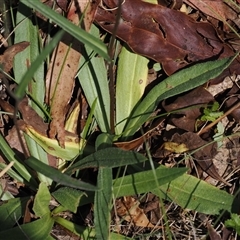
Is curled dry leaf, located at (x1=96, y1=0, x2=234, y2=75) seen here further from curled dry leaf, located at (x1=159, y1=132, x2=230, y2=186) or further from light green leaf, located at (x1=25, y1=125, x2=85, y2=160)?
light green leaf, located at (x1=25, y1=125, x2=85, y2=160)

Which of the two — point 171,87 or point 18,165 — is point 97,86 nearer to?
point 171,87

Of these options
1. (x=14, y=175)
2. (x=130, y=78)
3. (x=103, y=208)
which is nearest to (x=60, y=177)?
(x=103, y=208)

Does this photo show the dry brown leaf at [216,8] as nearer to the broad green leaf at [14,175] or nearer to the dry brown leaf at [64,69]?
the dry brown leaf at [64,69]

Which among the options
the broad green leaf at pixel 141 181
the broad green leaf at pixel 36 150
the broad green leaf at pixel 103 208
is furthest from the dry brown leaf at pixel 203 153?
the broad green leaf at pixel 36 150

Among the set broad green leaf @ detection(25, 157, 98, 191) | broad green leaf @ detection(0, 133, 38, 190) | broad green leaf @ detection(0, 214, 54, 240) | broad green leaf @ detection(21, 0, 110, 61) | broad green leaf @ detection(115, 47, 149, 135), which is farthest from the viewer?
broad green leaf @ detection(115, 47, 149, 135)

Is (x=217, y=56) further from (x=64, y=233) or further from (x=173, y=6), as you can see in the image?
(x=64, y=233)

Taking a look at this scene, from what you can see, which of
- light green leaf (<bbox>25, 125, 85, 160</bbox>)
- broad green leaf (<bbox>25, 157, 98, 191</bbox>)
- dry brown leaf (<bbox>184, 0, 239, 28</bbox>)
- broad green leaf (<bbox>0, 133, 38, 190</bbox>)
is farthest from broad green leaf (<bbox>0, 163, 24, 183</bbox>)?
dry brown leaf (<bbox>184, 0, 239, 28</bbox>)

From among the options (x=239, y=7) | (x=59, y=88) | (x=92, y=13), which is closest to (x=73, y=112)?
(x=59, y=88)
